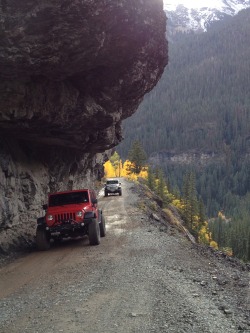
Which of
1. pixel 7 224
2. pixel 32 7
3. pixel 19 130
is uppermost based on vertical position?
pixel 32 7

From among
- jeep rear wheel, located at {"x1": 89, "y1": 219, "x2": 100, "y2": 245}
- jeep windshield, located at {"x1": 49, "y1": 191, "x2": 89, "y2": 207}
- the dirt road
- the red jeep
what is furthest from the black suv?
the dirt road

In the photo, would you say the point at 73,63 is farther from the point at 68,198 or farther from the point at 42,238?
the point at 42,238

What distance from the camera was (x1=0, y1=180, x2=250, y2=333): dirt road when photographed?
8375mm

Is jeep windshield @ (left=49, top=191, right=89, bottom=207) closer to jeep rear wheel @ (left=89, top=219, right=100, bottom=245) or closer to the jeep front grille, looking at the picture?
the jeep front grille

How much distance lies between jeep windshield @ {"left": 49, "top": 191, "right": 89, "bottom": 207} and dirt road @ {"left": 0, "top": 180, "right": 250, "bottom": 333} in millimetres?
2176

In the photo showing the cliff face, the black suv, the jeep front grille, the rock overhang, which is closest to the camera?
the rock overhang

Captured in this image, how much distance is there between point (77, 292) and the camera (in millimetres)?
10656

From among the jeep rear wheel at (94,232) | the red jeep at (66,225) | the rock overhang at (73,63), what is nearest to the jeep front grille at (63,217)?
the red jeep at (66,225)

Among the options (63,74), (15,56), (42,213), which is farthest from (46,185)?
(15,56)

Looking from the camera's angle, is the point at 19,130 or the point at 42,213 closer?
the point at 19,130

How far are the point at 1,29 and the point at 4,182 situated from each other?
8.23 metres

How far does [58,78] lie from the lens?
1512cm

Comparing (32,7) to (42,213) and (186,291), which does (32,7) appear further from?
(42,213)

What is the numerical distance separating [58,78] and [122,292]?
8.31 m
